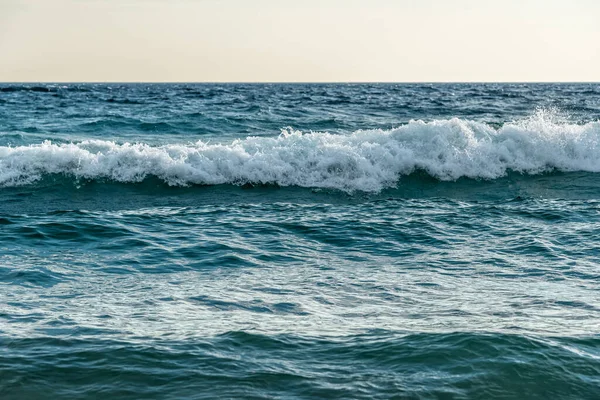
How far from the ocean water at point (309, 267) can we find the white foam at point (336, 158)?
0.05 meters

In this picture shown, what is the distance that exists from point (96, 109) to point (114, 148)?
19.5 meters

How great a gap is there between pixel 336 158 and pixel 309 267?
301 inches

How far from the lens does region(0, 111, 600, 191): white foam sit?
51.3 feet

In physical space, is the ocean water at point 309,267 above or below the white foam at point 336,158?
below

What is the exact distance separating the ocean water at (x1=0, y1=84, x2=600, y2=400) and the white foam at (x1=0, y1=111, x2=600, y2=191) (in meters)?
0.05

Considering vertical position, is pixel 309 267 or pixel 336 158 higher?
pixel 336 158

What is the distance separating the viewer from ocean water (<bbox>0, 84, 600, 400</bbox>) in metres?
5.13

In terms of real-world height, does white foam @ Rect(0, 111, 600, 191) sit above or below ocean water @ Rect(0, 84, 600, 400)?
above

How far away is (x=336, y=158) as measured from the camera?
16.2m

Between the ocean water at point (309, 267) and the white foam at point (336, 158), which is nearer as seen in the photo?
the ocean water at point (309, 267)

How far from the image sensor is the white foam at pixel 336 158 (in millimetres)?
15633

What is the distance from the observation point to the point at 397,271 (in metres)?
8.55

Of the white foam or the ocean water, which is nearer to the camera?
the ocean water

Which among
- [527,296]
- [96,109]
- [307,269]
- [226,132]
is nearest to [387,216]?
[307,269]
